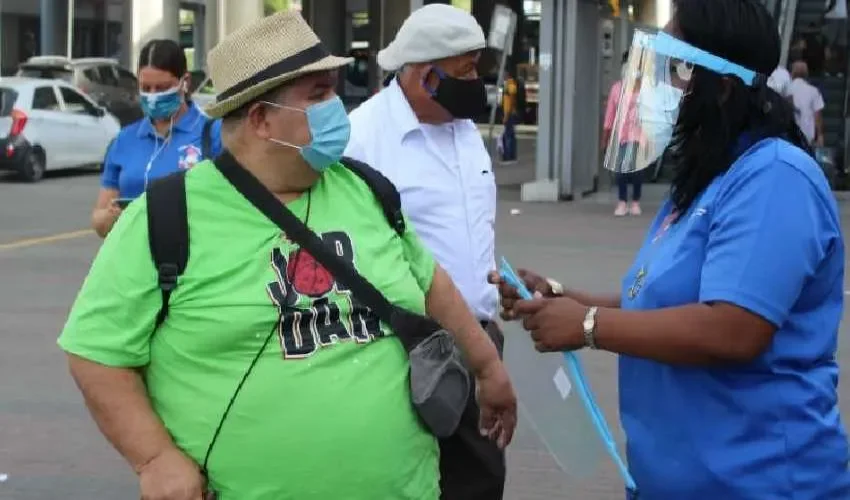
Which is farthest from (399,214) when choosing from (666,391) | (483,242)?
(483,242)

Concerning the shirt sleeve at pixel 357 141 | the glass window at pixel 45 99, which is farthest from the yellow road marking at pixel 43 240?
the shirt sleeve at pixel 357 141

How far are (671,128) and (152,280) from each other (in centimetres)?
109

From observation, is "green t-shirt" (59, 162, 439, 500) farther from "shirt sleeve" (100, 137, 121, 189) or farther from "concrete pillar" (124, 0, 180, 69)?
"concrete pillar" (124, 0, 180, 69)

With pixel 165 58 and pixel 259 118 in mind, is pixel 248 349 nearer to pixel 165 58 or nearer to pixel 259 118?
pixel 259 118

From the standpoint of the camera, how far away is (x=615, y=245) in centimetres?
1438

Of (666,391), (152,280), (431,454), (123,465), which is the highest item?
(152,280)

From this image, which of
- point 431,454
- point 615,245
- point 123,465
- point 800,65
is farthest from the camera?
point 800,65

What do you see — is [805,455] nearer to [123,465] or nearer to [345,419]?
[345,419]

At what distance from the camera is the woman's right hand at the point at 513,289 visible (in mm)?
3143

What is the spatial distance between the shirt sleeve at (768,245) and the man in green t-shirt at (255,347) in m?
0.72

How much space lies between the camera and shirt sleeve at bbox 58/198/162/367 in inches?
109

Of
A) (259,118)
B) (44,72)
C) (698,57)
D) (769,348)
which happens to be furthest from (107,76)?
(769,348)

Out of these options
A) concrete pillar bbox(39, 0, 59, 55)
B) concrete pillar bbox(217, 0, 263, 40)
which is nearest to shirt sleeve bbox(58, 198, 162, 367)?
concrete pillar bbox(39, 0, 59, 55)

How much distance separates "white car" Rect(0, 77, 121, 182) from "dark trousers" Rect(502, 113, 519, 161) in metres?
7.26
